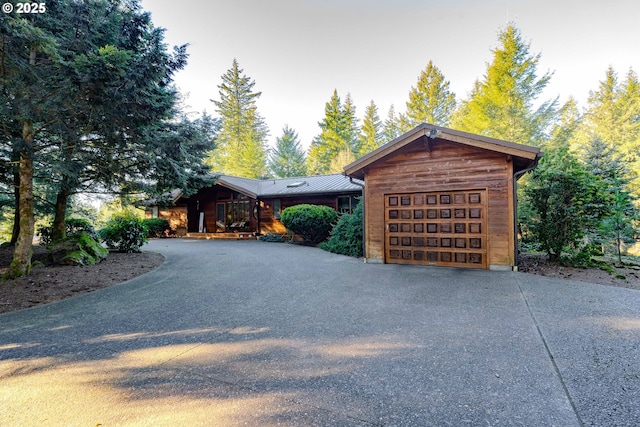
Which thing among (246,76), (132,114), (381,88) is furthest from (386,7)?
(246,76)

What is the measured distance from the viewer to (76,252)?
7.55 metres

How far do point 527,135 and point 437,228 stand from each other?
48.2 feet

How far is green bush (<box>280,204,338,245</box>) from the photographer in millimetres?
12688

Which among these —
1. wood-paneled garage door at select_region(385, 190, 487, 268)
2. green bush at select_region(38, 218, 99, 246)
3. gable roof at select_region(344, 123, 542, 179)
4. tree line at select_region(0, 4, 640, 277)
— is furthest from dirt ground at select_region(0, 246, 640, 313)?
gable roof at select_region(344, 123, 542, 179)

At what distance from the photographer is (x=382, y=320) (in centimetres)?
378

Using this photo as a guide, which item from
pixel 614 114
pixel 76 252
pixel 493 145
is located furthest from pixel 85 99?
pixel 614 114

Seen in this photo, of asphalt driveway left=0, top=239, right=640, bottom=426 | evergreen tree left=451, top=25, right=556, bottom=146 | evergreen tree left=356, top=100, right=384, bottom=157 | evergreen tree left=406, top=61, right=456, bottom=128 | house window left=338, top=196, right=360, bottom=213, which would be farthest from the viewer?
evergreen tree left=356, top=100, right=384, bottom=157

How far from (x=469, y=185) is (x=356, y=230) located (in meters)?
4.06

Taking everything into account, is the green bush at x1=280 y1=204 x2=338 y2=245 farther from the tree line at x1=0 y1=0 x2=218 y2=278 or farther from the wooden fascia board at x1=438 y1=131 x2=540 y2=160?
the wooden fascia board at x1=438 y1=131 x2=540 y2=160

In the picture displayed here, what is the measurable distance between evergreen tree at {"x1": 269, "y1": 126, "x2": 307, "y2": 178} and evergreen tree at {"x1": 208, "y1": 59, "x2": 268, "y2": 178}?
180cm

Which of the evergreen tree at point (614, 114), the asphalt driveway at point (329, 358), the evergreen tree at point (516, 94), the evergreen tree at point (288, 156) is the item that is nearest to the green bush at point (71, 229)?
the asphalt driveway at point (329, 358)

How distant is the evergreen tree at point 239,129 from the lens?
30.2 meters

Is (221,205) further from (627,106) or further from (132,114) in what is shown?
(627,106)

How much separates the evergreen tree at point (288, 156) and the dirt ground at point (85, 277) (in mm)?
24655
